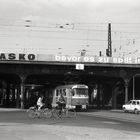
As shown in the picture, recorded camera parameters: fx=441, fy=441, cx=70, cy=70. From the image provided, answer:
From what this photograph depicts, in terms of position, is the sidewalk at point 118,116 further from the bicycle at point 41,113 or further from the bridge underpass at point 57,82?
the bridge underpass at point 57,82

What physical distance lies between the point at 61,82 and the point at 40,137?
59707 mm

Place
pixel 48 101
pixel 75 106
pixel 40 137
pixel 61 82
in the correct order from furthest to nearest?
pixel 61 82, pixel 48 101, pixel 75 106, pixel 40 137

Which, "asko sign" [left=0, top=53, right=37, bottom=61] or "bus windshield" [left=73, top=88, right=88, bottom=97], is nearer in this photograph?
"bus windshield" [left=73, top=88, right=88, bottom=97]

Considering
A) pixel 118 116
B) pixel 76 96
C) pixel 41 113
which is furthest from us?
pixel 76 96

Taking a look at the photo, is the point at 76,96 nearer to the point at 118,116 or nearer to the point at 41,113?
the point at 118,116

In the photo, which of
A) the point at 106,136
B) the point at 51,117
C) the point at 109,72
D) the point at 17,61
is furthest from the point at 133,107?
the point at 106,136

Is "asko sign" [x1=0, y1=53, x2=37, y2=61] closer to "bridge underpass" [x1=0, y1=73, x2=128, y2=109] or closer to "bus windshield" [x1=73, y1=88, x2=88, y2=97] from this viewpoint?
"bridge underpass" [x1=0, y1=73, x2=128, y2=109]

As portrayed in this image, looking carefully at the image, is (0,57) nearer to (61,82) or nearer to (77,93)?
(77,93)

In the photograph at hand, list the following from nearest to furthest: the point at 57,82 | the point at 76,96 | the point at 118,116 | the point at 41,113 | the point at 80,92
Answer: the point at 41,113, the point at 118,116, the point at 76,96, the point at 80,92, the point at 57,82

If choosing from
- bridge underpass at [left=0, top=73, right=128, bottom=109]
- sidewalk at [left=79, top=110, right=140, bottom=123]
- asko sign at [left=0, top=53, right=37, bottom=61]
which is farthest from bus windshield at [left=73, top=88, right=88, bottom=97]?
asko sign at [left=0, top=53, right=37, bottom=61]

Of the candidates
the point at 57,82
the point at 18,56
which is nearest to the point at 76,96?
the point at 18,56

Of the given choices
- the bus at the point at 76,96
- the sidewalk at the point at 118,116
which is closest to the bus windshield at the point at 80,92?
the bus at the point at 76,96

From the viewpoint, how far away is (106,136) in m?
19.4

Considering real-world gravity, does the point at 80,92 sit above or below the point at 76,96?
above
